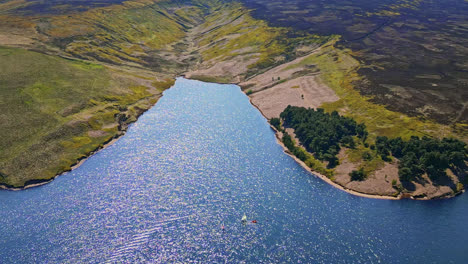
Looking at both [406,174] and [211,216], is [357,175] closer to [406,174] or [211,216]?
[406,174]

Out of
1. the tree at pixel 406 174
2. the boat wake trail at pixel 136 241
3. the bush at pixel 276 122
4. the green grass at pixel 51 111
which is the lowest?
the bush at pixel 276 122

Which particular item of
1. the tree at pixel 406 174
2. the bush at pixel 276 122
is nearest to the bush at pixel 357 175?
the tree at pixel 406 174

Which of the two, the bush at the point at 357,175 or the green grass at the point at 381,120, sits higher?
the green grass at the point at 381,120

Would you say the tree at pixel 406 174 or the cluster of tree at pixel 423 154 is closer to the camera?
the tree at pixel 406 174

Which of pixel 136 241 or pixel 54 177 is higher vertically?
pixel 136 241

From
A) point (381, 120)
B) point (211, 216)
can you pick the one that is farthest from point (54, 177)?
point (381, 120)

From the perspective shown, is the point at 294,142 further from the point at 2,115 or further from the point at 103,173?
the point at 2,115

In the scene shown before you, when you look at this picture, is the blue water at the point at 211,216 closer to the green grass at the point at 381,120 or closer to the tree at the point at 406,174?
the tree at the point at 406,174
